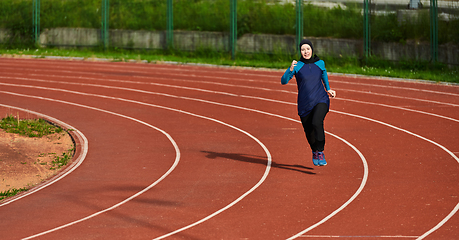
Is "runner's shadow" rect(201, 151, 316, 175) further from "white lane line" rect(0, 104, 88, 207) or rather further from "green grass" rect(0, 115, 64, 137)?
"green grass" rect(0, 115, 64, 137)

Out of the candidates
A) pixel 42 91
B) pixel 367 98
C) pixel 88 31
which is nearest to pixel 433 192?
pixel 367 98

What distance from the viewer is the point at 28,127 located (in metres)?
12.3

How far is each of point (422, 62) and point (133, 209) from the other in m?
15.5

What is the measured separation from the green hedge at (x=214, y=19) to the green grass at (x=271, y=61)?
109cm

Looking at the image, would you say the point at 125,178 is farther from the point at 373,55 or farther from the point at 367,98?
the point at 373,55

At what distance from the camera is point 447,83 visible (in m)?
17.4

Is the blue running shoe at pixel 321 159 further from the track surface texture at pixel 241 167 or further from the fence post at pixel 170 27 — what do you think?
the fence post at pixel 170 27

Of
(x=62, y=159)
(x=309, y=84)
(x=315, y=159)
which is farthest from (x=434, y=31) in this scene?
(x=62, y=159)

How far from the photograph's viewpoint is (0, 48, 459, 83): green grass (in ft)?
63.3

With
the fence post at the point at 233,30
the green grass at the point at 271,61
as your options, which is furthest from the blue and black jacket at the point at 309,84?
the fence post at the point at 233,30

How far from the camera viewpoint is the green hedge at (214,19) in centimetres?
2164

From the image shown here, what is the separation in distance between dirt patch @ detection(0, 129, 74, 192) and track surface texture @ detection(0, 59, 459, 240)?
394 mm

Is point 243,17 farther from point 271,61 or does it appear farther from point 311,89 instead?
point 311,89

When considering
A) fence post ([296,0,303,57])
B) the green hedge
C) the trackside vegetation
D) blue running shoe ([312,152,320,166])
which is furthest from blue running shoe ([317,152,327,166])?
fence post ([296,0,303,57])
